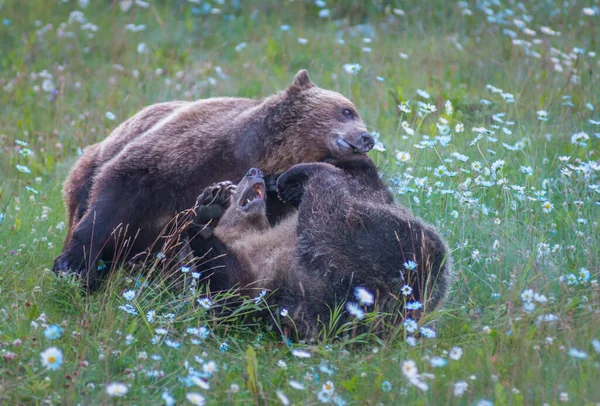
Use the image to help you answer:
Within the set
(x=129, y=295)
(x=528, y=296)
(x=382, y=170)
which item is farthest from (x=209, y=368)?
(x=382, y=170)

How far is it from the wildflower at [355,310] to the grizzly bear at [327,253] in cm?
4

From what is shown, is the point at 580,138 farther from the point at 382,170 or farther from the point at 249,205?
the point at 249,205

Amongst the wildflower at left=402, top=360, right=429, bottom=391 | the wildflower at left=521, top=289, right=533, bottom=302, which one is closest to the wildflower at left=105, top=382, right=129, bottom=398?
the wildflower at left=402, top=360, right=429, bottom=391

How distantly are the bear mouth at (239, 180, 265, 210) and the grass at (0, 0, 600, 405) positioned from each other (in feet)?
2.72

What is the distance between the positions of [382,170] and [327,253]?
1920 millimetres

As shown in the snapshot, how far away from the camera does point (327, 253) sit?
4.44 meters

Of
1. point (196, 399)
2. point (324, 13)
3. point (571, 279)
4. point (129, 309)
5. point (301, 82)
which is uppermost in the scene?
point (301, 82)

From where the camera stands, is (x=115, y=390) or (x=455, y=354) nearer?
(x=115, y=390)

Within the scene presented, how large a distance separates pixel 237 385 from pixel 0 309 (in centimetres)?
146

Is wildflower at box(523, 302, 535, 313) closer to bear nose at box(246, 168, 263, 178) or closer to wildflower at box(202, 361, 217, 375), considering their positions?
wildflower at box(202, 361, 217, 375)

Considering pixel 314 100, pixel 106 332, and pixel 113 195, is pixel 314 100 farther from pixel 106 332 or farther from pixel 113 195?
pixel 106 332

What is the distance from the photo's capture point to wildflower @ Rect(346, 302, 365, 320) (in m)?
3.90

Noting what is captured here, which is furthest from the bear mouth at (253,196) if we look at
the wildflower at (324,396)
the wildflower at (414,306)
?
the wildflower at (324,396)

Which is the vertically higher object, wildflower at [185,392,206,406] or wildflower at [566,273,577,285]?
wildflower at [185,392,206,406]
